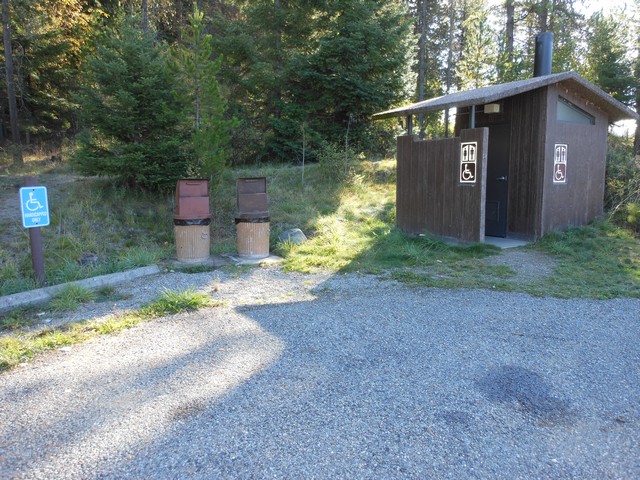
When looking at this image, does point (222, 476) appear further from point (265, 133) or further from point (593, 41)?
point (593, 41)

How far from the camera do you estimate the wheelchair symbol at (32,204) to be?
227 inches

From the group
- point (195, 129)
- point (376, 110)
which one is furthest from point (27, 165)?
point (376, 110)

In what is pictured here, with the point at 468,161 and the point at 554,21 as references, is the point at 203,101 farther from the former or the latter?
the point at 554,21

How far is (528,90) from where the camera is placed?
28.2 feet

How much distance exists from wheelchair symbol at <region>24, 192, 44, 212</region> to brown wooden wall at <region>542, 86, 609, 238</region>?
26.8 feet

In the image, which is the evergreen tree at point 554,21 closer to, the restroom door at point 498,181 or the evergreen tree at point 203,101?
the restroom door at point 498,181

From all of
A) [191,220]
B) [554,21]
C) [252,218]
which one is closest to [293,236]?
[252,218]

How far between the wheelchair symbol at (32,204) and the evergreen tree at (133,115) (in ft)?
14.0

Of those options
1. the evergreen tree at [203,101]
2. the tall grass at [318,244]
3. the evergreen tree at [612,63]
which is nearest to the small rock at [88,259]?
the tall grass at [318,244]

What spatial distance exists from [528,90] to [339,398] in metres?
7.37

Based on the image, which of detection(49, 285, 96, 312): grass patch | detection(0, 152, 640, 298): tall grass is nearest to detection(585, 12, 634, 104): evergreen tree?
detection(0, 152, 640, 298): tall grass

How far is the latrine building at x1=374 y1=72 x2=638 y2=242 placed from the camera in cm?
849

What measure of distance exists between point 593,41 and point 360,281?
1911 centimetres

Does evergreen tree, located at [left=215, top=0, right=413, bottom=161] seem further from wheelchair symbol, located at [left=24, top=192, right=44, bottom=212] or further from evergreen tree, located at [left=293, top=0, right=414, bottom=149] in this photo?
wheelchair symbol, located at [left=24, top=192, right=44, bottom=212]
